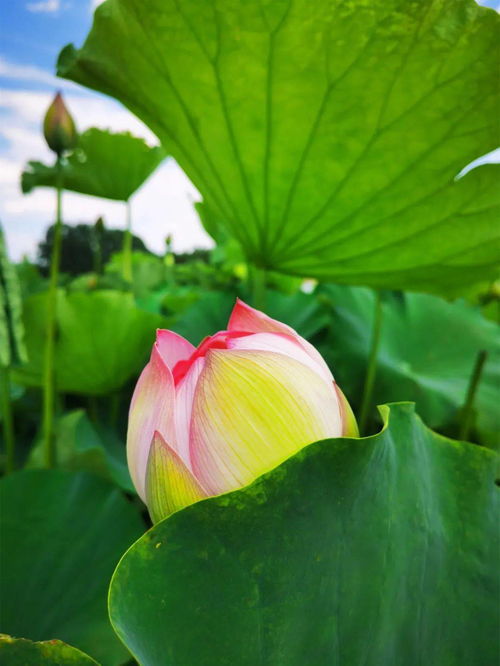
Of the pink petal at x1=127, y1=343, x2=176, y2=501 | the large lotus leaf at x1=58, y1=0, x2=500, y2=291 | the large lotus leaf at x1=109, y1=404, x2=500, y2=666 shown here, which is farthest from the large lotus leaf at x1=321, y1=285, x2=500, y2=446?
the pink petal at x1=127, y1=343, x2=176, y2=501

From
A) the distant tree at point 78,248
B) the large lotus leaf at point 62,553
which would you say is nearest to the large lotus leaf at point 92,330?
the large lotus leaf at point 62,553

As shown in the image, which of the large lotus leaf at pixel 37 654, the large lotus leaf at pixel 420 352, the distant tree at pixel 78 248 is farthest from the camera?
the distant tree at pixel 78 248

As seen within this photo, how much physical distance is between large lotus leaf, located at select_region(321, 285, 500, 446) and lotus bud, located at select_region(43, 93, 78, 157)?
456mm

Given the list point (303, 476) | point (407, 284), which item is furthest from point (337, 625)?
point (407, 284)

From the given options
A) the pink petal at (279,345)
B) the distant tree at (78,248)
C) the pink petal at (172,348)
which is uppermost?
the pink petal at (279,345)

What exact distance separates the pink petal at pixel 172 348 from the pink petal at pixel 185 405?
0.07ft

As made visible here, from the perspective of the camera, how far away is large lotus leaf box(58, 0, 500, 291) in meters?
0.42

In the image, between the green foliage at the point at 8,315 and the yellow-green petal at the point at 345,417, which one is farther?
the green foliage at the point at 8,315

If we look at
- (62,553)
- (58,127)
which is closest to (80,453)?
(62,553)

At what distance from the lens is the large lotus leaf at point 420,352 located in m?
0.82

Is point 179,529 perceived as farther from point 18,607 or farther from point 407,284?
point 407,284

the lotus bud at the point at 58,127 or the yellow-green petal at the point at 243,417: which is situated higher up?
the lotus bud at the point at 58,127

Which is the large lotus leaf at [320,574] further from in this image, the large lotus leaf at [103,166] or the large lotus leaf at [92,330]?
the large lotus leaf at [103,166]

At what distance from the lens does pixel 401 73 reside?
17.2 inches
